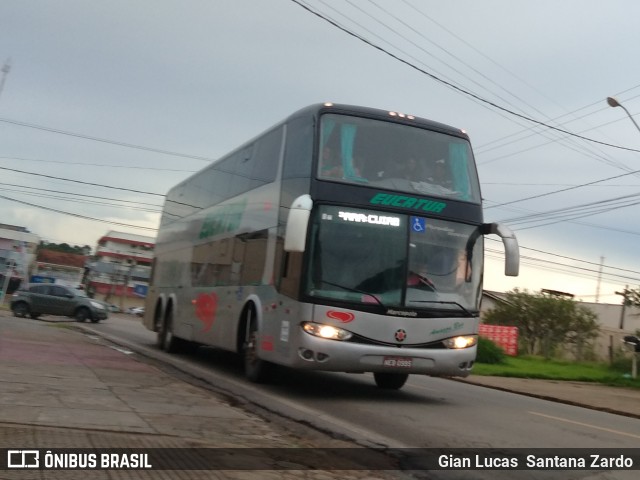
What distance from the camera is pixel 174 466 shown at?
5.46 meters

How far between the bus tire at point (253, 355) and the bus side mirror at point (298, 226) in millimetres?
2676

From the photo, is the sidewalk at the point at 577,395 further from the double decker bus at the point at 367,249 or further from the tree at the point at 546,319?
the tree at the point at 546,319

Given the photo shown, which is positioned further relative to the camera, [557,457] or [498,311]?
[498,311]

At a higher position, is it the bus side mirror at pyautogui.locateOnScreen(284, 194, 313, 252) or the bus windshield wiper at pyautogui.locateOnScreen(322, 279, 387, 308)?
the bus side mirror at pyautogui.locateOnScreen(284, 194, 313, 252)

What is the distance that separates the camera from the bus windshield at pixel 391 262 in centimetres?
1020

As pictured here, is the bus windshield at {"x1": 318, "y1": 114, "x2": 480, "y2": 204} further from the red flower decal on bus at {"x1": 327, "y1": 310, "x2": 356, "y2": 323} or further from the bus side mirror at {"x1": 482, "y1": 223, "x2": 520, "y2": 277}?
the red flower decal on bus at {"x1": 327, "y1": 310, "x2": 356, "y2": 323}

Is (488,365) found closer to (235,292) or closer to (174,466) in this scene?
(235,292)

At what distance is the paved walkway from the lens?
5781mm

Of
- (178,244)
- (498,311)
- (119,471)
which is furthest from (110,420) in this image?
(498,311)

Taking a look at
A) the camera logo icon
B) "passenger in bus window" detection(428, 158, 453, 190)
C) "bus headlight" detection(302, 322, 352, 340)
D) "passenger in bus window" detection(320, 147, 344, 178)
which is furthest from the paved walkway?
"passenger in bus window" detection(428, 158, 453, 190)

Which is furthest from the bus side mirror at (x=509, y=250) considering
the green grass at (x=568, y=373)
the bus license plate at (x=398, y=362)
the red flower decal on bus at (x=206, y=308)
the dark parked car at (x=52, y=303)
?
the dark parked car at (x=52, y=303)

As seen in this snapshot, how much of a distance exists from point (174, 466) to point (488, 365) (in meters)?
22.0

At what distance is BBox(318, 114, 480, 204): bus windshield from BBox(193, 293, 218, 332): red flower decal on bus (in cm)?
492

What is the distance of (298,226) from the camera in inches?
380
